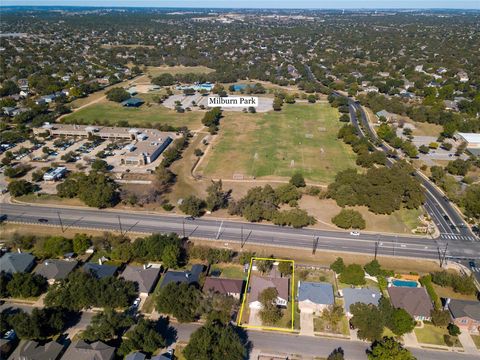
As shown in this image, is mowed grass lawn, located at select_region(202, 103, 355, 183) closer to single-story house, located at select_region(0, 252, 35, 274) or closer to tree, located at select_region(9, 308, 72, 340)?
single-story house, located at select_region(0, 252, 35, 274)

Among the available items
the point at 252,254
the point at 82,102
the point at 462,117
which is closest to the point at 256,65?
the point at 82,102

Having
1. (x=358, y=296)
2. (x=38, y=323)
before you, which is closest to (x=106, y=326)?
(x=38, y=323)

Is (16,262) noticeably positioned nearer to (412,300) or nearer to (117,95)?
(412,300)

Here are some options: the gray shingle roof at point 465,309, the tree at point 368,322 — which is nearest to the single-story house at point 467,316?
the gray shingle roof at point 465,309

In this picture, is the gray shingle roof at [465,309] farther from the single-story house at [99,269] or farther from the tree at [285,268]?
the single-story house at [99,269]

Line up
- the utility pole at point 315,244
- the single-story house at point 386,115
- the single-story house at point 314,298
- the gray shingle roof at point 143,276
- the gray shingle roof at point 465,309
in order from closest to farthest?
1. the gray shingle roof at point 465,309
2. the single-story house at point 314,298
3. the gray shingle roof at point 143,276
4. the utility pole at point 315,244
5. the single-story house at point 386,115

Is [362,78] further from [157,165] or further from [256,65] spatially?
[157,165]

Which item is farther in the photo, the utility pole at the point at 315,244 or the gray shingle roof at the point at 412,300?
the utility pole at the point at 315,244
